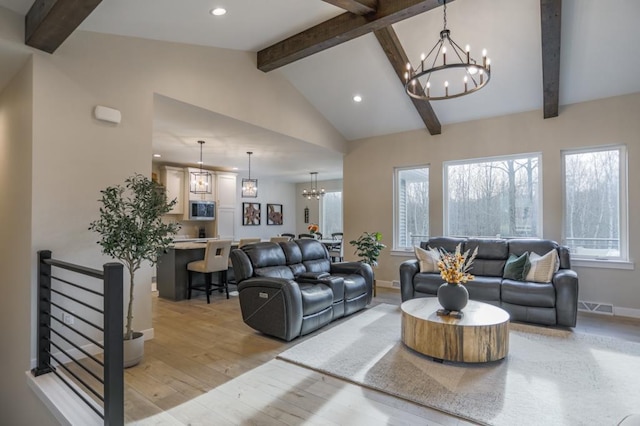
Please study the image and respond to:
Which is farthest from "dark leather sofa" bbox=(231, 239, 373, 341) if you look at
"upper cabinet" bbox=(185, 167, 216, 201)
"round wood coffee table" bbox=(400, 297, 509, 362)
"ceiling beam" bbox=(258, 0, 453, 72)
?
"upper cabinet" bbox=(185, 167, 216, 201)

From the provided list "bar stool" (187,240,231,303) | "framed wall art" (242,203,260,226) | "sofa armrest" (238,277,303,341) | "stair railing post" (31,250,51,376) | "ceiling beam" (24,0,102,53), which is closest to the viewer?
"ceiling beam" (24,0,102,53)

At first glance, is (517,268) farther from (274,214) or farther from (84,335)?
(274,214)

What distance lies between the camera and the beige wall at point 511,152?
4.65 metres

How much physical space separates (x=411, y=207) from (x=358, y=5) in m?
3.95

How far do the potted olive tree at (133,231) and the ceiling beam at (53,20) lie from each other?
1260mm

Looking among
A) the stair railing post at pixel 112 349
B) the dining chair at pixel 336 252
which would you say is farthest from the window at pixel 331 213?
the stair railing post at pixel 112 349

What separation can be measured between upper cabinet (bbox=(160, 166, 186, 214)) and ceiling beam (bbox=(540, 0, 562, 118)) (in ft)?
23.4

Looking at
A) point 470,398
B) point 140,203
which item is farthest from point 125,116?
point 470,398

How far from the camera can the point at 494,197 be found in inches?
226

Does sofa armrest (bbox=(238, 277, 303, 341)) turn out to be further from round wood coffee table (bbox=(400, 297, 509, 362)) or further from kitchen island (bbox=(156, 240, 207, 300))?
kitchen island (bbox=(156, 240, 207, 300))

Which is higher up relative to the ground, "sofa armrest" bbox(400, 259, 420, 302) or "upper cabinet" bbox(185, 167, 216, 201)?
"upper cabinet" bbox(185, 167, 216, 201)

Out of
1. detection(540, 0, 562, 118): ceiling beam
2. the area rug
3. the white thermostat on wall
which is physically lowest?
the area rug

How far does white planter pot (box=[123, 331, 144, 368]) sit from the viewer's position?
9.80 ft

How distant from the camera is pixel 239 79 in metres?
4.70
